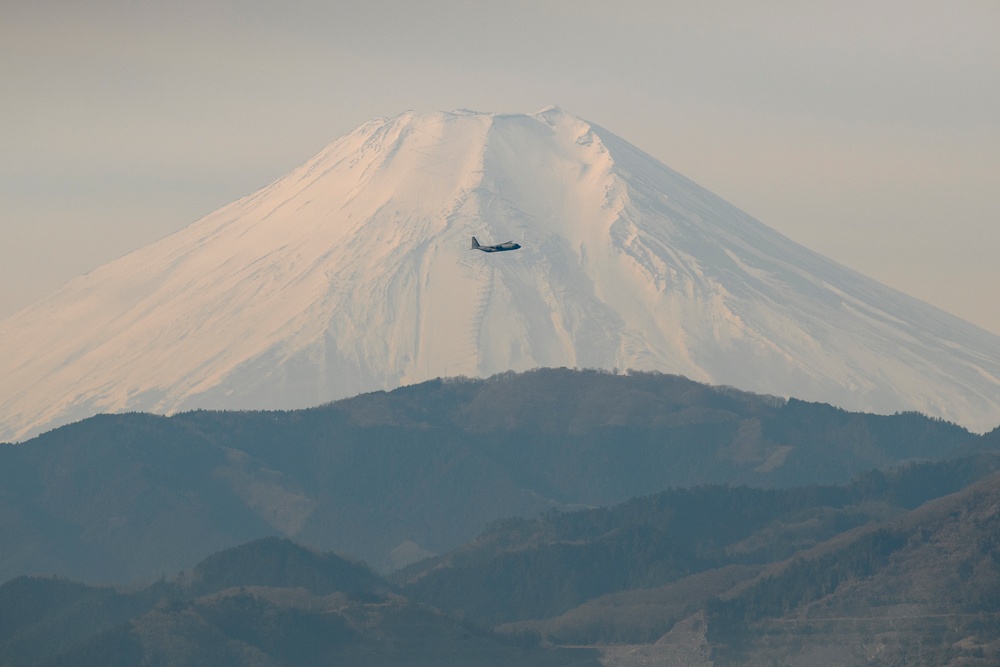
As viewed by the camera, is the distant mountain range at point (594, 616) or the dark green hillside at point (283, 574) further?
the dark green hillside at point (283, 574)

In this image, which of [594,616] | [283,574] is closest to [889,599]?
[594,616]

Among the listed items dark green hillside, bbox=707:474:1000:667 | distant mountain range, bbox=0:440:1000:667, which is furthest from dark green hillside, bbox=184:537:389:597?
dark green hillside, bbox=707:474:1000:667

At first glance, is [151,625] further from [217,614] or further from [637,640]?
[637,640]

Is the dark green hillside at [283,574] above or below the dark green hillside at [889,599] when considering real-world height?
below

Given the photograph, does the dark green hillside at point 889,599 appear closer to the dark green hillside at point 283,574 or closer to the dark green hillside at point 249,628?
the dark green hillside at point 249,628

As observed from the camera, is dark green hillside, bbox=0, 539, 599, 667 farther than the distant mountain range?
No

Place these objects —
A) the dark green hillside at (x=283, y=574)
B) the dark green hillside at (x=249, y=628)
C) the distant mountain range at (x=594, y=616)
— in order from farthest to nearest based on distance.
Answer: the dark green hillside at (x=283, y=574) → the distant mountain range at (x=594, y=616) → the dark green hillside at (x=249, y=628)

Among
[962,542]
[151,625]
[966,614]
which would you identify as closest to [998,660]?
[966,614]

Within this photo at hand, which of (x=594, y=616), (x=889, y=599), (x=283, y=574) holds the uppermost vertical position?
(x=889, y=599)

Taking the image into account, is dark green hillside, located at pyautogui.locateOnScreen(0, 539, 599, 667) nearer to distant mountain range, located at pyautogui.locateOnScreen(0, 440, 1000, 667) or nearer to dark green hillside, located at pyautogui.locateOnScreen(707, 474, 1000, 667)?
distant mountain range, located at pyautogui.locateOnScreen(0, 440, 1000, 667)

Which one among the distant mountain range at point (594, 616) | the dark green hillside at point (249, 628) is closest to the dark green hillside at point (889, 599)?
the distant mountain range at point (594, 616)

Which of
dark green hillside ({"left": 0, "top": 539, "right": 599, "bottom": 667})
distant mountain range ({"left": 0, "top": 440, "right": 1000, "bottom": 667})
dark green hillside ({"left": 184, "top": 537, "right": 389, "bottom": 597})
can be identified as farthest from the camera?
dark green hillside ({"left": 184, "top": 537, "right": 389, "bottom": 597})

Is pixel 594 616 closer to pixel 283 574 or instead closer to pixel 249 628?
pixel 283 574
